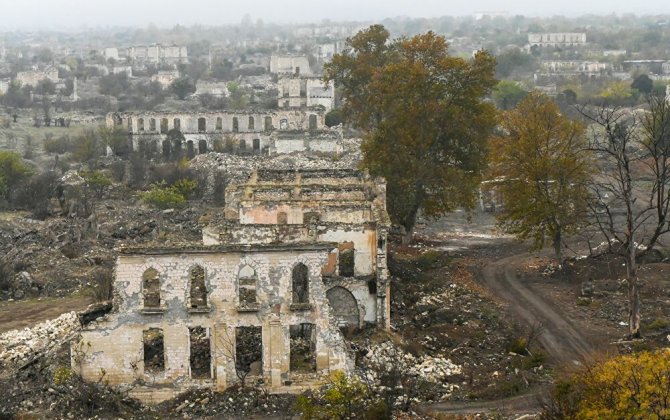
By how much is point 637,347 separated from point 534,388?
3.45m

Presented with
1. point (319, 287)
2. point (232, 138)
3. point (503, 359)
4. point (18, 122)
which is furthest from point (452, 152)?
point (18, 122)

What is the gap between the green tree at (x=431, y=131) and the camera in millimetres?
31062

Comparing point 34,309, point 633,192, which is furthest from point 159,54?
point 34,309

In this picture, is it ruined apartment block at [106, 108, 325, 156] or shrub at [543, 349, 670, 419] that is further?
ruined apartment block at [106, 108, 325, 156]

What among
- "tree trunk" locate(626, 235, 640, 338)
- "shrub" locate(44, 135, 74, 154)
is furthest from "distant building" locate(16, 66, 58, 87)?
"tree trunk" locate(626, 235, 640, 338)

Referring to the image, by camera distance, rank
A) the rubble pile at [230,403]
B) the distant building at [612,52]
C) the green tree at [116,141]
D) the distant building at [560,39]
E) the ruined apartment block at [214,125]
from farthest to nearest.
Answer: the distant building at [560,39] < the distant building at [612,52] < the ruined apartment block at [214,125] < the green tree at [116,141] < the rubble pile at [230,403]

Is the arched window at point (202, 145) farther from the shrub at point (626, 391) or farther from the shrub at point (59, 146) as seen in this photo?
the shrub at point (626, 391)

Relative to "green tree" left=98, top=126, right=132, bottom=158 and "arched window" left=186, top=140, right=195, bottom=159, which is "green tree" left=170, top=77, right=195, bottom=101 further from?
"green tree" left=98, top=126, right=132, bottom=158

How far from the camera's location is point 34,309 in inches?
994

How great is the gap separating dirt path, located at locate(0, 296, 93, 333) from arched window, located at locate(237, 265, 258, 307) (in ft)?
24.5

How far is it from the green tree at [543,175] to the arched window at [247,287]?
456 inches

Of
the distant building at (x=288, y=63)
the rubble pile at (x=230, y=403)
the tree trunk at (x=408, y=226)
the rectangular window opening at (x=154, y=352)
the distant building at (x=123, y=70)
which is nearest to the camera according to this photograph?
the rubble pile at (x=230, y=403)

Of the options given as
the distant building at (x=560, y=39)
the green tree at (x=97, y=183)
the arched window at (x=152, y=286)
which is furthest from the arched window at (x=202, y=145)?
the distant building at (x=560, y=39)

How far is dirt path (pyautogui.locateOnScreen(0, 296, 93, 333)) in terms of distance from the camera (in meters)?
23.9
